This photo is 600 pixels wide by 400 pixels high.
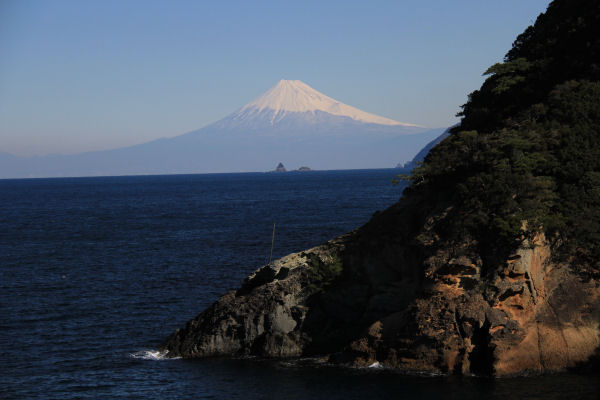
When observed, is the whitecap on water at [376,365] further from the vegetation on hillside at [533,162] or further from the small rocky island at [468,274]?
the vegetation on hillside at [533,162]

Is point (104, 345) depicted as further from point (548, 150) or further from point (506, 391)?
point (548, 150)

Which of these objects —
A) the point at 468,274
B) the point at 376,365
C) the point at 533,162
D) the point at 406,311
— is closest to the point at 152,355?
the point at 376,365

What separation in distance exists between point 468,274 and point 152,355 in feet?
59.8

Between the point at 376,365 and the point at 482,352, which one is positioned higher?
the point at 482,352

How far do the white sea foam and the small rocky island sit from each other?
480 mm

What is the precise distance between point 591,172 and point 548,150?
2658 mm

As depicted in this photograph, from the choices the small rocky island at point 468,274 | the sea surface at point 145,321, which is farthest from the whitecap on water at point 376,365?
the sea surface at point 145,321

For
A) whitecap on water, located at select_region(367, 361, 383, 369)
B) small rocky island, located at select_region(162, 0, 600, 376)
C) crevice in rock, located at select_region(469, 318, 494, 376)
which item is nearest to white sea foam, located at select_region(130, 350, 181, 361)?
small rocky island, located at select_region(162, 0, 600, 376)

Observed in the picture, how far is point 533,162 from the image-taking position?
35281mm

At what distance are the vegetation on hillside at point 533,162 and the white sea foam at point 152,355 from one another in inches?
672

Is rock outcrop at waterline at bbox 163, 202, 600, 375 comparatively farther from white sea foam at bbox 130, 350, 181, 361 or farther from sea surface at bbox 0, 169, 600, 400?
sea surface at bbox 0, 169, 600, 400

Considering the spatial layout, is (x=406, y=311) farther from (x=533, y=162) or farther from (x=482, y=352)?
(x=533, y=162)

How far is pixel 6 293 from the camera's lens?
5150cm

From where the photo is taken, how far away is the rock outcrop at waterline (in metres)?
31.7
